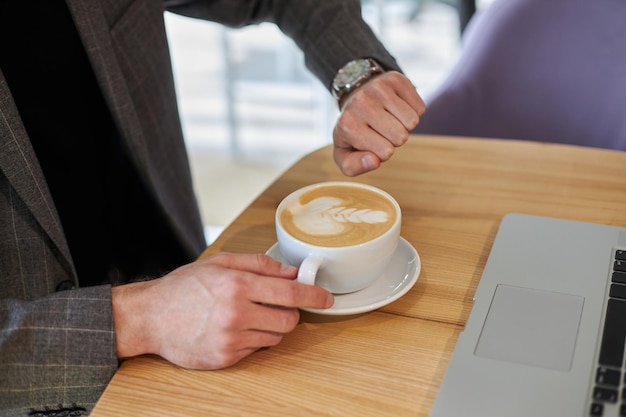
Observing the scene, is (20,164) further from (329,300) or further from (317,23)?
(317,23)

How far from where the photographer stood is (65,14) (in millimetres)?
969

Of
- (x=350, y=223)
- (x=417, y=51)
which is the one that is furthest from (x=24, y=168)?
(x=417, y=51)

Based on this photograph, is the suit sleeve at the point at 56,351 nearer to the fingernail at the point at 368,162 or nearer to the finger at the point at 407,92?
the fingernail at the point at 368,162

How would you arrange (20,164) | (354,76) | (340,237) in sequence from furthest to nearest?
(354,76) → (20,164) → (340,237)

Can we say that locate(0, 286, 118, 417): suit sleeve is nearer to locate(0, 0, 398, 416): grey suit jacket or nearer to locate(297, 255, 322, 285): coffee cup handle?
locate(0, 0, 398, 416): grey suit jacket

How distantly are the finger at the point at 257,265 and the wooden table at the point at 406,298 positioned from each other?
0.06 meters

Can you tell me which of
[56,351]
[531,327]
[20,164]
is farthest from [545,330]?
[20,164]

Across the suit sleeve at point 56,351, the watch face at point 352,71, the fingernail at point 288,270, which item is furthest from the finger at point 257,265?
the watch face at point 352,71

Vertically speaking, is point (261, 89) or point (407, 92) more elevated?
point (407, 92)

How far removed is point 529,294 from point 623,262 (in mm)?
120

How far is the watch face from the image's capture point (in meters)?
1.04

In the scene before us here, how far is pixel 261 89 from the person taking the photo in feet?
9.93

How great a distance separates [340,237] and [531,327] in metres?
0.20

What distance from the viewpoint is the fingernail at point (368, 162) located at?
864 millimetres
